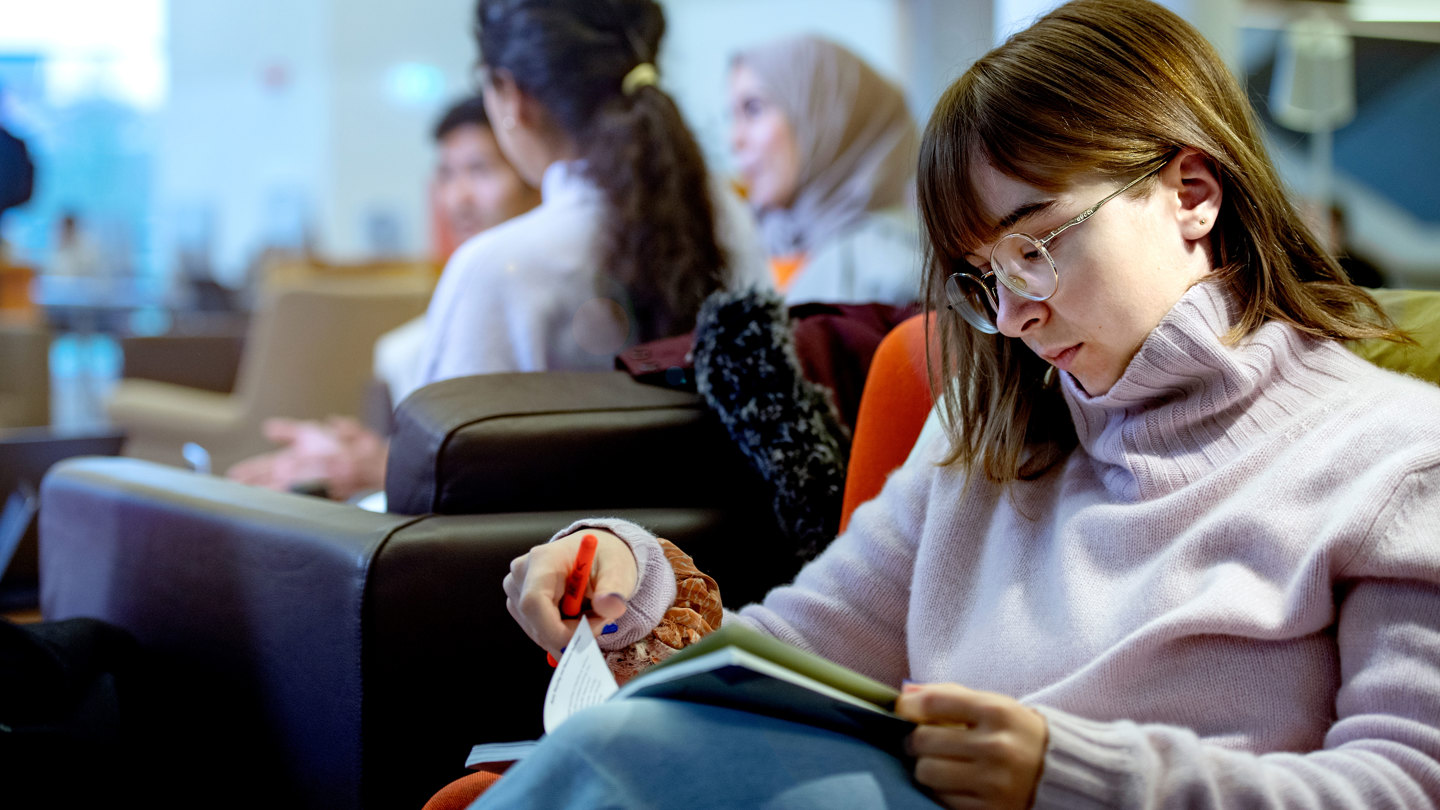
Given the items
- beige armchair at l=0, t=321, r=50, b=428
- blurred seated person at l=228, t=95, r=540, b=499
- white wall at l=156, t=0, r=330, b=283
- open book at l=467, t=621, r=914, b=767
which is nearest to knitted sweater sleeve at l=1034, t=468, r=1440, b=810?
open book at l=467, t=621, r=914, b=767

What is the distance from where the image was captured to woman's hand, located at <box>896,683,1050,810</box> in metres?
0.67

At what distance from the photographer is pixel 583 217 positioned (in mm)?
1771

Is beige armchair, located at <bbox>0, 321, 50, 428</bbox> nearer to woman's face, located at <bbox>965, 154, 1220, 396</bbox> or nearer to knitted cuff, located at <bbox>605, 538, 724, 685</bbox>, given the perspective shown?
knitted cuff, located at <bbox>605, 538, 724, 685</bbox>

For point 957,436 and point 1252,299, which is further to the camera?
point 957,436

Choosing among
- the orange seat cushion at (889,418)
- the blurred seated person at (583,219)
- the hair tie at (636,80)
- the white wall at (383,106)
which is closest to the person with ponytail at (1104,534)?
the orange seat cushion at (889,418)

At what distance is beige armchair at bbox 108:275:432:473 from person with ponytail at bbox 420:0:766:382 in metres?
1.90

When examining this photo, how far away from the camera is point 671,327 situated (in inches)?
69.0

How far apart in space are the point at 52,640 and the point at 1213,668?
45.8 inches

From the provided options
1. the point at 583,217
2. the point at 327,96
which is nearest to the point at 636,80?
the point at 583,217

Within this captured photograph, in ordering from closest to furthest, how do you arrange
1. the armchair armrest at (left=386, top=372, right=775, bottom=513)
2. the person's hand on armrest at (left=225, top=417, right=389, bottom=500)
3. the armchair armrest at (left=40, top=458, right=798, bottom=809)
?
the armchair armrest at (left=40, top=458, right=798, bottom=809), the armchair armrest at (left=386, top=372, right=775, bottom=513), the person's hand on armrest at (left=225, top=417, right=389, bottom=500)

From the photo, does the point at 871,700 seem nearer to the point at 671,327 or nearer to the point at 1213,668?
the point at 1213,668

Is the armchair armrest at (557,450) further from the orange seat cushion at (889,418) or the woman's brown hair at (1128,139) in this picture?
the woman's brown hair at (1128,139)

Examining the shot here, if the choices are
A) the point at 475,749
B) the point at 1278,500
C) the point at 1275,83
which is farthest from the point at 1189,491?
the point at 1275,83

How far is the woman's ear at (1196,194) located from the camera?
879 millimetres
